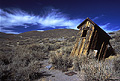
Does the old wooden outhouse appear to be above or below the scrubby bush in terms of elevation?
above

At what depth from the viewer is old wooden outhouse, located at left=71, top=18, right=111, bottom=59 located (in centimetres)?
455

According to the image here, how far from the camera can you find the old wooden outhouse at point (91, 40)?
4.55 meters

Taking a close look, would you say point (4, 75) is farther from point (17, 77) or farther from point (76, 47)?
point (76, 47)

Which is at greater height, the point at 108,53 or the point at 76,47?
the point at 76,47

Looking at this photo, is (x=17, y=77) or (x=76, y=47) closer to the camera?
(x=17, y=77)

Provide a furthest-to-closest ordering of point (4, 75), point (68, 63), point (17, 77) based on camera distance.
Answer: point (68, 63) < point (4, 75) < point (17, 77)

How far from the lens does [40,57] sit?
6.48 metres

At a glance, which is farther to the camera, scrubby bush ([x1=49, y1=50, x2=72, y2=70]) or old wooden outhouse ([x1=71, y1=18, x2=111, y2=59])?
old wooden outhouse ([x1=71, y1=18, x2=111, y2=59])

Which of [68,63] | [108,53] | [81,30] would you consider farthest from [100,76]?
[108,53]

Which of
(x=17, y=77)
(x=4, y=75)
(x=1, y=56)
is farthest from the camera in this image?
(x=1, y=56)

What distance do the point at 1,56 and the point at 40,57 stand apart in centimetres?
246

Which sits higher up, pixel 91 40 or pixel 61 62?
pixel 91 40

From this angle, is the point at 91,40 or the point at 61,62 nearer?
the point at 61,62

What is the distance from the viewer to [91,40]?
465cm
